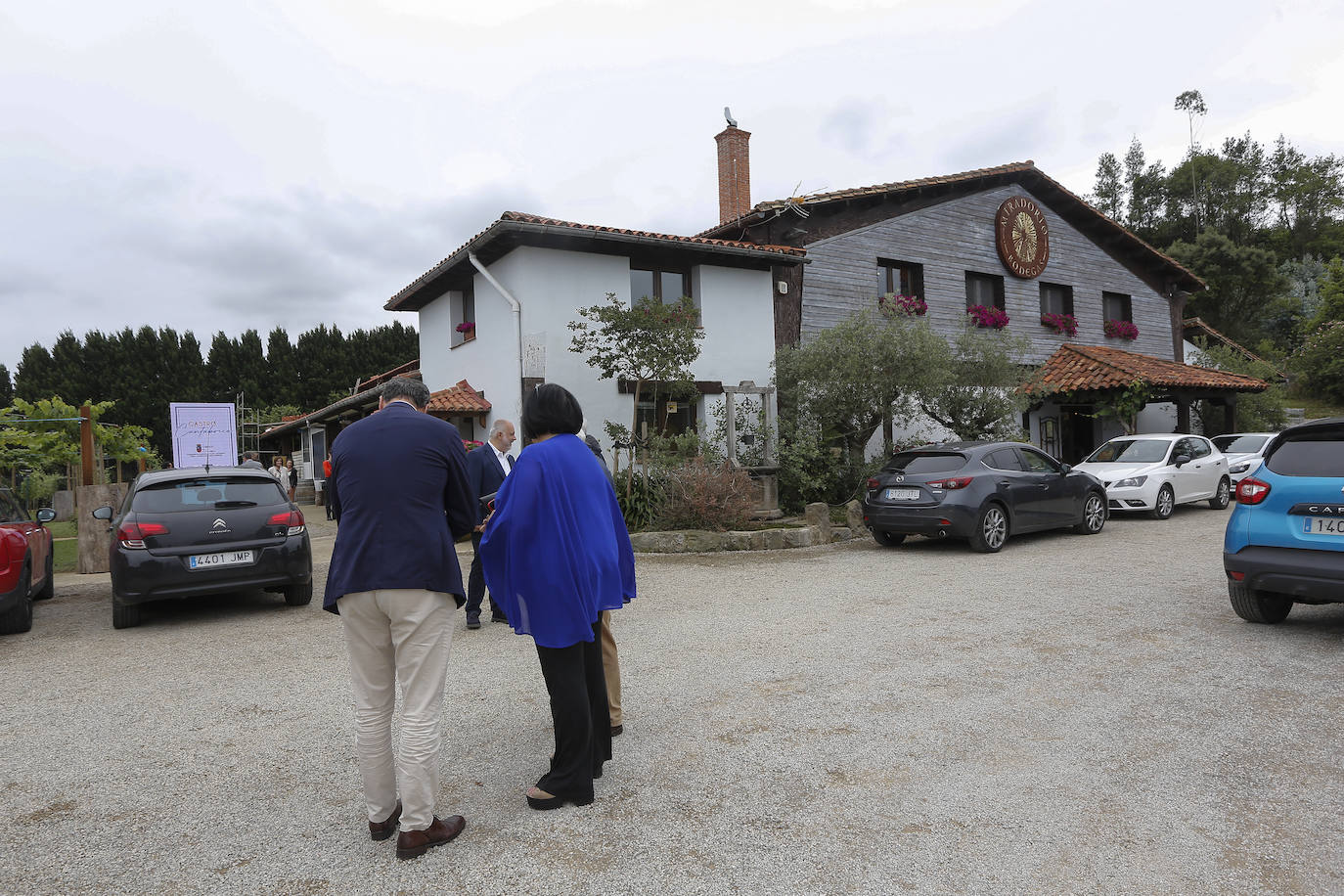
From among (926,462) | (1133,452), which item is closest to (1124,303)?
(1133,452)

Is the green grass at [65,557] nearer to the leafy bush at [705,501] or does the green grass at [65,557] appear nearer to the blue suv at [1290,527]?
the leafy bush at [705,501]

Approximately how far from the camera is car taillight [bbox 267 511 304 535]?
762cm

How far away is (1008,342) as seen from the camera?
15609 mm

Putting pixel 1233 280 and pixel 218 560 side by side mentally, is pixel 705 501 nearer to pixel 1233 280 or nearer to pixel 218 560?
pixel 218 560

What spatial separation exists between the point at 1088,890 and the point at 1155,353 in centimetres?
2620

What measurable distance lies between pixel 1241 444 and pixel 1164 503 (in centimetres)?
540

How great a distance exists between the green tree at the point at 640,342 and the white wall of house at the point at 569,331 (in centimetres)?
43

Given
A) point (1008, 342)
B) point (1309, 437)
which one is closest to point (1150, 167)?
point (1008, 342)

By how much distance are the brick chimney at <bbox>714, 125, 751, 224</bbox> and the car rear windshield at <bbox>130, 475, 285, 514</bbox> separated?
1346 centimetres

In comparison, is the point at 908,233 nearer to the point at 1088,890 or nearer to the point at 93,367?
the point at 1088,890

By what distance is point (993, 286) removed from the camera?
20.9 m

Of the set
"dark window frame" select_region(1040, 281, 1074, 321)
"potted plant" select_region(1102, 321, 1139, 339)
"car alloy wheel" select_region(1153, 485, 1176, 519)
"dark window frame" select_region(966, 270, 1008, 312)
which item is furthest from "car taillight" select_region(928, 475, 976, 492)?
"potted plant" select_region(1102, 321, 1139, 339)

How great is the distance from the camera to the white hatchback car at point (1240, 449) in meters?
16.0

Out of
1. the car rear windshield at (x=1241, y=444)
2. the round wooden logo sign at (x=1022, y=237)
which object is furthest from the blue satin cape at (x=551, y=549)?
the round wooden logo sign at (x=1022, y=237)
